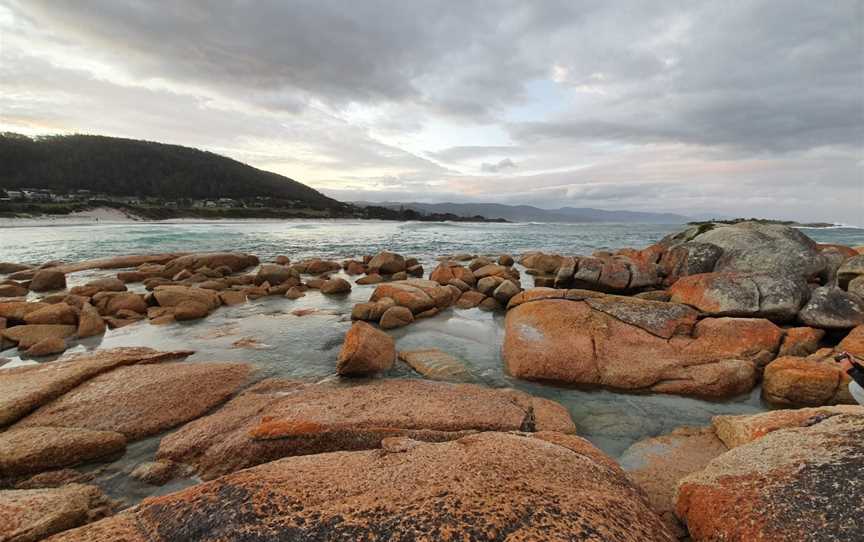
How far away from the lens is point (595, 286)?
11.8 meters

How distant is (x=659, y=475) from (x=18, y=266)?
27819mm

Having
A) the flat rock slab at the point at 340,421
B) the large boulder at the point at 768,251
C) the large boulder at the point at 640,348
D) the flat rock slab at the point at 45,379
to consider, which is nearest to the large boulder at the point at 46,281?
the flat rock slab at the point at 45,379

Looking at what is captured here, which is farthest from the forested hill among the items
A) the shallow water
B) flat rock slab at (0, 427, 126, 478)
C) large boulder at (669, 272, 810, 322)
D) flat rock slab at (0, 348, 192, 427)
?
flat rock slab at (0, 427, 126, 478)

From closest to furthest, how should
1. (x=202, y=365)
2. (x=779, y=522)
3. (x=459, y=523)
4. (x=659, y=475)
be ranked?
(x=459, y=523)
(x=779, y=522)
(x=659, y=475)
(x=202, y=365)

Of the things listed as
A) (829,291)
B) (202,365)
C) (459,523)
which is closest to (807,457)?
(459,523)

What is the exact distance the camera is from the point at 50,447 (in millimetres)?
4254

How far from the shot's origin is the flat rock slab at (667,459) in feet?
11.9

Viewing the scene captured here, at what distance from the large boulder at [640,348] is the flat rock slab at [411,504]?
371cm

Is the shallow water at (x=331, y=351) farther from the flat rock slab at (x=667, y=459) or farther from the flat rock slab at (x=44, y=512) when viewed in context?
the flat rock slab at (x=44, y=512)

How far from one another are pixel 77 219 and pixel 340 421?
85544 mm

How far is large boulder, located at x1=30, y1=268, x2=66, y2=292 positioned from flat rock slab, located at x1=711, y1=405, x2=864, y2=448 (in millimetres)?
21257

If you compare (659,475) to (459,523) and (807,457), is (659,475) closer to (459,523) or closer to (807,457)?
(807,457)

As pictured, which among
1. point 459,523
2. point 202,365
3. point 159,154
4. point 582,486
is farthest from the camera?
point 159,154

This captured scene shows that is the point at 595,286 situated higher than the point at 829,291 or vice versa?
the point at 829,291
